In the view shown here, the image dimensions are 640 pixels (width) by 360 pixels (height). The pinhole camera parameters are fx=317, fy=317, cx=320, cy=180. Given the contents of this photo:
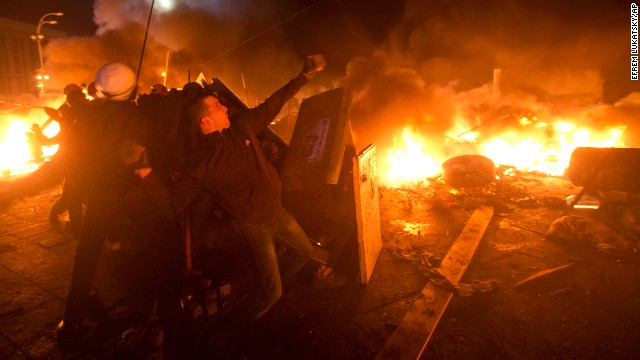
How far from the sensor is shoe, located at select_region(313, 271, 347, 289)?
3.85m

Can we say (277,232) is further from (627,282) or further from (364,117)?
(364,117)

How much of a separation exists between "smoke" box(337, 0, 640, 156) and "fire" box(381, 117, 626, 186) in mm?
393

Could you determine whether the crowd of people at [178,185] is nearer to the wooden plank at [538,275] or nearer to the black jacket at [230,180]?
the black jacket at [230,180]

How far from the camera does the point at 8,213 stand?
7418 mm

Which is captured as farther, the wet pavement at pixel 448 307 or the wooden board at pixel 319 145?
the wooden board at pixel 319 145

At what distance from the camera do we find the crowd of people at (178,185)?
2539 mm

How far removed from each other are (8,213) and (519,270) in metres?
10.4

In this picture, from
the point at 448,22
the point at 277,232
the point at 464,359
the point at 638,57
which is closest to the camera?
the point at 464,359

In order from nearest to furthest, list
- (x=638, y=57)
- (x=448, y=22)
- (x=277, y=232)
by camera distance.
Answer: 1. (x=277, y=232)
2. (x=638, y=57)
3. (x=448, y=22)

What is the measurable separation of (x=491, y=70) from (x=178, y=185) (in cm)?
1773

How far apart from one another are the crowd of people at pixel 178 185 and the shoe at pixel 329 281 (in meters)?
0.02

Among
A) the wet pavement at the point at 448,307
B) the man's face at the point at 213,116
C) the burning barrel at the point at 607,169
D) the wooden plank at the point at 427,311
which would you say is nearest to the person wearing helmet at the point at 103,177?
the wet pavement at the point at 448,307

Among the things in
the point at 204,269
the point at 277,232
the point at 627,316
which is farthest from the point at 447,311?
the point at 204,269

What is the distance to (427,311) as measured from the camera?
3213 millimetres
